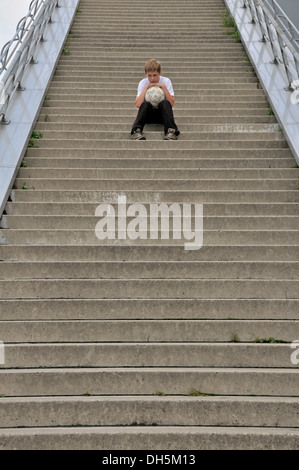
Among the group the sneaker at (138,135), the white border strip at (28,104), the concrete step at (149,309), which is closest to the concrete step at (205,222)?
the white border strip at (28,104)

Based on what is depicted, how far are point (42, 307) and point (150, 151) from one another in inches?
99.4

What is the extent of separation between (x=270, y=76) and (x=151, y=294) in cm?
448

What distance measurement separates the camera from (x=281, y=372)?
3590 mm

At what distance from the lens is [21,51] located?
7.00m

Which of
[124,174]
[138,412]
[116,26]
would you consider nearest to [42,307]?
[138,412]

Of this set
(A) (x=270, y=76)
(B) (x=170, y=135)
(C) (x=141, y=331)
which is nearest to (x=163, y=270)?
(C) (x=141, y=331)

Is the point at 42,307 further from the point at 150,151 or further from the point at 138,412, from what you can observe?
the point at 150,151

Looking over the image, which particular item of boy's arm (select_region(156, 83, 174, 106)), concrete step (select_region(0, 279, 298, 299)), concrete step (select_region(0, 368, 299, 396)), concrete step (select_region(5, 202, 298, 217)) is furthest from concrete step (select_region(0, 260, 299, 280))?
boy's arm (select_region(156, 83, 174, 106))

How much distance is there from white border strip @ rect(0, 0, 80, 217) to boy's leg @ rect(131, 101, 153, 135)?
1.15m

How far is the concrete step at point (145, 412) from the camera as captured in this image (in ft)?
11.1

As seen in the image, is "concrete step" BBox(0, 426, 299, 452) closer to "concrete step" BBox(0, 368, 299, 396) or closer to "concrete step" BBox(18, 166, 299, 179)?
"concrete step" BBox(0, 368, 299, 396)

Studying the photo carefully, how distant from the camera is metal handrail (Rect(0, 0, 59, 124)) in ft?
21.1

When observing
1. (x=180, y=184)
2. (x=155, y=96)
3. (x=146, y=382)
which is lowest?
(x=146, y=382)

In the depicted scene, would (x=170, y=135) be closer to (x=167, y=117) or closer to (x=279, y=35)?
(x=167, y=117)
